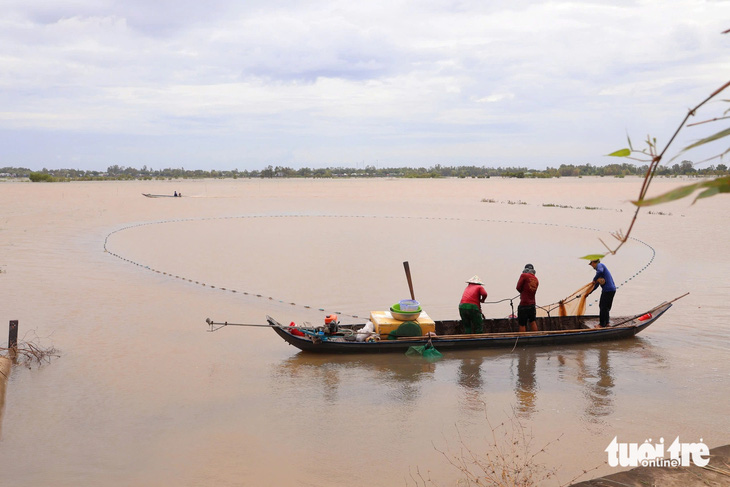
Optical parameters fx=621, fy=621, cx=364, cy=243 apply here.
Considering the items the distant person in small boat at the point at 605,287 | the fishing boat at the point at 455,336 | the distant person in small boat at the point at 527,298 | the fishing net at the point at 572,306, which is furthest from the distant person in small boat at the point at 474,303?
the distant person in small boat at the point at 605,287

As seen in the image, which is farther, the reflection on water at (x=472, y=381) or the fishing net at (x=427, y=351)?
the fishing net at (x=427, y=351)

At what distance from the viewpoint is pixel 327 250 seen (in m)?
22.0

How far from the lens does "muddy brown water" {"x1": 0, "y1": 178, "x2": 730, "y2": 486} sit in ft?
22.1

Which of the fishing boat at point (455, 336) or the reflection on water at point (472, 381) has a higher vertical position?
the fishing boat at point (455, 336)

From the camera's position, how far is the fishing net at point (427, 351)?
32.4 ft

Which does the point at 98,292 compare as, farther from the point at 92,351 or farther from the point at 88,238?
the point at 88,238

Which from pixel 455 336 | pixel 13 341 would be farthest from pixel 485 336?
pixel 13 341

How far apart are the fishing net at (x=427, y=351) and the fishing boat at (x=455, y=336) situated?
5 cm

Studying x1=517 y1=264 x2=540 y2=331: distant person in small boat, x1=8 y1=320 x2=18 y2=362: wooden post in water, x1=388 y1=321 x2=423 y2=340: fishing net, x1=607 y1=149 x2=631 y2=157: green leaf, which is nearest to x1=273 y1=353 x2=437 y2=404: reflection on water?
x1=388 y1=321 x2=423 y2=340: fishing net

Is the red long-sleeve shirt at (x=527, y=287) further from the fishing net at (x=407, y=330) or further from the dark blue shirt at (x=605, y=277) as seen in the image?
the fishing net at (x=407, y=330)

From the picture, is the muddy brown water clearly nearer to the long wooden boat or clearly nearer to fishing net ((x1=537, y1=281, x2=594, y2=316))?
the long wooden boat

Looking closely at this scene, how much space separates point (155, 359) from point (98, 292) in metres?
5.77

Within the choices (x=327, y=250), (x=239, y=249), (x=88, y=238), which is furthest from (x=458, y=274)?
(x=88, y=238)

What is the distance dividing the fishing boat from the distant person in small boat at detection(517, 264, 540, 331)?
261mm
